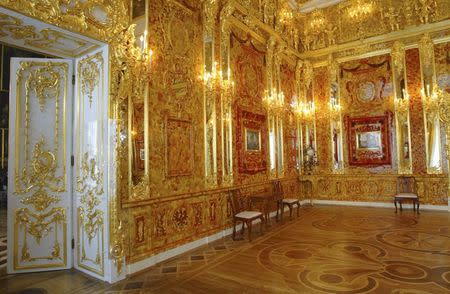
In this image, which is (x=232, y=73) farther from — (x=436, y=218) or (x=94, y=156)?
(x=436, y=218)

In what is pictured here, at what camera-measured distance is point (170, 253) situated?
4.64m

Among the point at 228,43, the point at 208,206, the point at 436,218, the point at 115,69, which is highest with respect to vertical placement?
the point at 228,43

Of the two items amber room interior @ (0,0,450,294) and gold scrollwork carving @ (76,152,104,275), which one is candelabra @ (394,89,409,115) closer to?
amber room interior @ (0,0,450,294)

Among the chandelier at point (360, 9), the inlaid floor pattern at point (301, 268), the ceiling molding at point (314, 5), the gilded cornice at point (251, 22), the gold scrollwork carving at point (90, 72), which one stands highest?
the ceiling molding at point (314, 5)

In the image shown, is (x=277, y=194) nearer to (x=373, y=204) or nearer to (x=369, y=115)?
(x=373, y=204)

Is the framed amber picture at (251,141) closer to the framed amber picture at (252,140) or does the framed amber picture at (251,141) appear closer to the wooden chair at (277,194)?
the framed amber picture at (252,140)

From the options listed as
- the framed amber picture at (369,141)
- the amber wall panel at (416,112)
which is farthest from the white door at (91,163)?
the amber wall panel at (416,112)

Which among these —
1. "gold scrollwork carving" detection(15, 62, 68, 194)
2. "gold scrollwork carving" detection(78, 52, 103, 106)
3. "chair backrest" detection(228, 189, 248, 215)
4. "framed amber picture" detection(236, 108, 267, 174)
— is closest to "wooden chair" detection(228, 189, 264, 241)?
"chair backrest" detection(228, 189, 248, 215)

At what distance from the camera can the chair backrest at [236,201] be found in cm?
594

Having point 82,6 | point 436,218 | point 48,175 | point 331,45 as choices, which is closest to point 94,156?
point 48,175

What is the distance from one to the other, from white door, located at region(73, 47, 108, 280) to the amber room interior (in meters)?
0.03

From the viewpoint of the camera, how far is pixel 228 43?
6.30 m

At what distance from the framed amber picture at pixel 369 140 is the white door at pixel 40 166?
859 centimetres

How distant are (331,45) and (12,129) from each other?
9.68 metres
